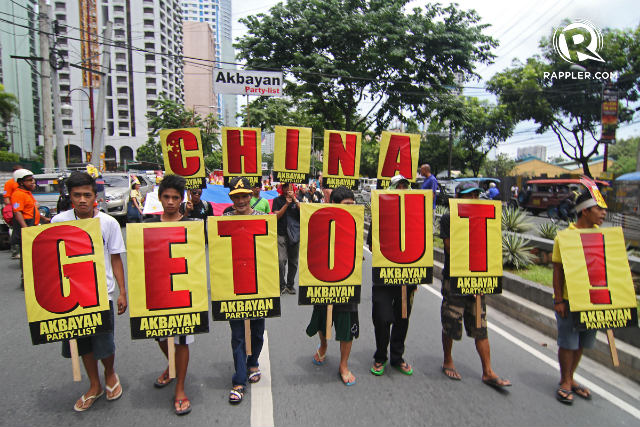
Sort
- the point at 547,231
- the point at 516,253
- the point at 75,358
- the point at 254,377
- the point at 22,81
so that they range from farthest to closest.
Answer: the point at 22,81 → the point at 547,231 → the point at 516,253 → the point at 254,377 → the point at 75,358

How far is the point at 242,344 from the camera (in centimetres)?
340

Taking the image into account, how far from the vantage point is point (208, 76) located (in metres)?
102

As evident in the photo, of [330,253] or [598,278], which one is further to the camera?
[330,253]

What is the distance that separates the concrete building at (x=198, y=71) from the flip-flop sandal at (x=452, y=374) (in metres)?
101

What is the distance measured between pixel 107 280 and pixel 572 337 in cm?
386

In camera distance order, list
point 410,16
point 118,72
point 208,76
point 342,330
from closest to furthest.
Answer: point 342,330, point 410,16, point 118,72, point 208,76

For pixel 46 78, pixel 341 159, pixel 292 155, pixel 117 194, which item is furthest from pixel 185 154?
pixel 46 78

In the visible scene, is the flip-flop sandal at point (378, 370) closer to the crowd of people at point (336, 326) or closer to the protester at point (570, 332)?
the crowd of people at point (336, 326)

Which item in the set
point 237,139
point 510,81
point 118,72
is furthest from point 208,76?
point 237,139

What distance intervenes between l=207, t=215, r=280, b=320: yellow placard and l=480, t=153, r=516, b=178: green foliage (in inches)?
2225

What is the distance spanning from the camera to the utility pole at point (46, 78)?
14.9 m

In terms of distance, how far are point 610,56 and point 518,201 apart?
8535mm

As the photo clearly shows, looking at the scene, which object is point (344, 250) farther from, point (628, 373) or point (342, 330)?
point (628, 373)

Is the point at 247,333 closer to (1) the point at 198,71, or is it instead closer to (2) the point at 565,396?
(2) the point at 565,396
